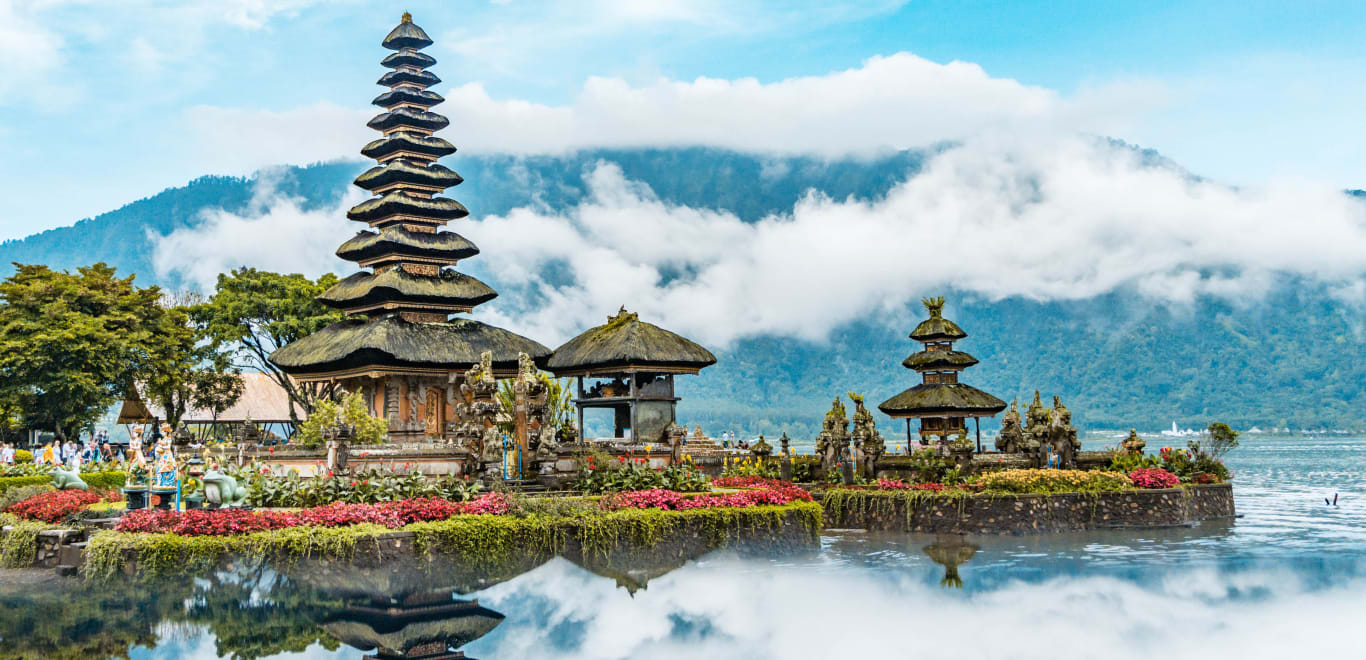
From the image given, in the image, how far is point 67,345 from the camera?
154ft

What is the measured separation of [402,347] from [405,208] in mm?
7748

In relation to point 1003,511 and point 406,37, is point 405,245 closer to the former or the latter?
point 406,37

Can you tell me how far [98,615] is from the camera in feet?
61.6

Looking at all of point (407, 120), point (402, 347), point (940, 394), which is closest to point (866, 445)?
point (940, 394)

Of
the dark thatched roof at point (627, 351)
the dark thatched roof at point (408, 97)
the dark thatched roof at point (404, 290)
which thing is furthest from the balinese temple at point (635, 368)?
the dark thatched roof at point (408, 97)

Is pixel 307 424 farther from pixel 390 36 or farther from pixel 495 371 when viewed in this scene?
pixel 390 36

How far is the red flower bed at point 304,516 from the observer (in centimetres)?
2222

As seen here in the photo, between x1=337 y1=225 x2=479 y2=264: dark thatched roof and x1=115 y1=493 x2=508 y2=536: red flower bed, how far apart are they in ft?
75.7

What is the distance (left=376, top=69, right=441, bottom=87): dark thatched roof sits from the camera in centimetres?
5097

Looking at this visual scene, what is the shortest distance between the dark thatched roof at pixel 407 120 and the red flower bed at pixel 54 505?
82.9 ft

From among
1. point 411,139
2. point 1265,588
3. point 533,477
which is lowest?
point 1265,588

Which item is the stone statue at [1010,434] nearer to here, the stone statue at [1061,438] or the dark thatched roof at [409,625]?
the stone statue at [1061,438]

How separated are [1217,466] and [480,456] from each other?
24604mm

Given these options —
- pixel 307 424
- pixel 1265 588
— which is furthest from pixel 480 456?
pixel 1265 588
